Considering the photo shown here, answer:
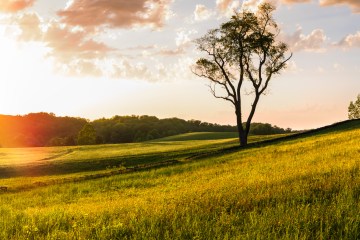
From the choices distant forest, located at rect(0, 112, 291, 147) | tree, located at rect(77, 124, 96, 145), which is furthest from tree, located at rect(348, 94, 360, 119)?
tree, located at rect(77, 124, 96, 145)

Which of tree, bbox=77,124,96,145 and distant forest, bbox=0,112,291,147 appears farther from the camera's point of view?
distant forest, bbox=0,112,291,147

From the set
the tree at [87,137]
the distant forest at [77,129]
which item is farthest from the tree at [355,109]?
the tree at [87,137]

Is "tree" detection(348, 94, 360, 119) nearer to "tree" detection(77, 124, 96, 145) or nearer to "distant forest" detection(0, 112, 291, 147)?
"distant forest" detection(0, 112, 291, 147)

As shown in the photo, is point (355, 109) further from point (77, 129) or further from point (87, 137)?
point (77, 129)

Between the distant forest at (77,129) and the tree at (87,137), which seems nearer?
the tree at (87,137)

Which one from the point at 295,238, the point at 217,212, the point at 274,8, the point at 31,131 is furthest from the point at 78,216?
the point at 31,131

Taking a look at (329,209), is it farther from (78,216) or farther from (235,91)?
(235,91)

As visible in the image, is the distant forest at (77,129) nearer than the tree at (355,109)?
No

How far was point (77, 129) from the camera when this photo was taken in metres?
179

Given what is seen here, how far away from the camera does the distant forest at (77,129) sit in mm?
145250

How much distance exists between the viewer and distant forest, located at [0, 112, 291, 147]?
14525cm

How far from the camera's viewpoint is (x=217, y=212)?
10109 millimetres

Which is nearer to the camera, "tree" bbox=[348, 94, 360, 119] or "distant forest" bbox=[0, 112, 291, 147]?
"tree" bbox=[348, 94, 360, 119]

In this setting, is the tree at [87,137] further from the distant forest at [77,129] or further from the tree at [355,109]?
the tree at [355,109]
